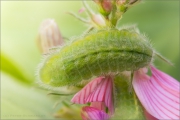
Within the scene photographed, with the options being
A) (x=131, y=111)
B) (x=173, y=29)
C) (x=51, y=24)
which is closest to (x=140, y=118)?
(x=131, y=111)

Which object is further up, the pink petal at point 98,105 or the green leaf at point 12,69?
the green leaf at point 12,69

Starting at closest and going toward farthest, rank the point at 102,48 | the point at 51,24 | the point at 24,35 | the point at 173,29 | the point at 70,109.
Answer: the point at 102,48, the point at 70,109, the point at 51,24, the point at 173,29, the point at 24,35

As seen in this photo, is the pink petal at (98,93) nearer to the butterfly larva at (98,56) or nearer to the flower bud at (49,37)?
the butterfly larva at (98,56)

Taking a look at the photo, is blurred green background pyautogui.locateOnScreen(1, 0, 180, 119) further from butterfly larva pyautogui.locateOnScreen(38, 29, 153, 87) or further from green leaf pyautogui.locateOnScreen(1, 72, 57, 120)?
butterfly larva pyautogui.locateOnScreen(38, 29, 153, 87)

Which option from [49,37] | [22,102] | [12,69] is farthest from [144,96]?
[12,69]

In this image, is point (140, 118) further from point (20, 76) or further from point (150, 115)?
point (20, 76)

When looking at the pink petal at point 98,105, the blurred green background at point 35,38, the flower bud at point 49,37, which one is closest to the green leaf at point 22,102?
the blurred green background at point 35,38
